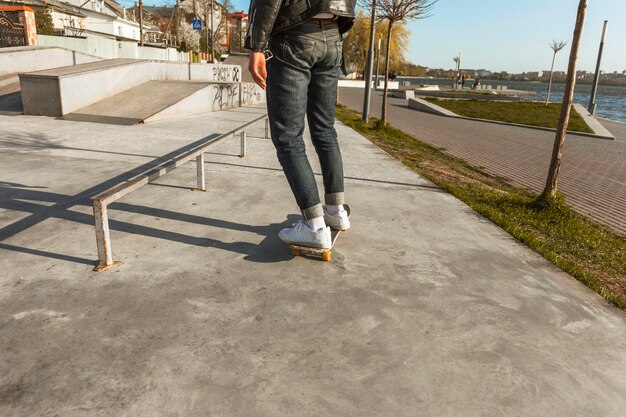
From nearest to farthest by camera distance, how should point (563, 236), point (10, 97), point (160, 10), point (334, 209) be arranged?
point (334, 209) < point (563, 236) < point (10, 97) < point (160, 10)

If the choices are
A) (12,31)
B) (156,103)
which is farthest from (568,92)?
(12,31)

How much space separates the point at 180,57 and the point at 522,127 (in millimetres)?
29493

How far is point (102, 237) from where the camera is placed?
239 centimetres

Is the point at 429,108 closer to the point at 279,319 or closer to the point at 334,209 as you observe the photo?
the point at 334,209

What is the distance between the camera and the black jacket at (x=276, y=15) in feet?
7.68

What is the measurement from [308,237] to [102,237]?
1.17 metres

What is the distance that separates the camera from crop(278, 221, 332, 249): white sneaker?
262cm

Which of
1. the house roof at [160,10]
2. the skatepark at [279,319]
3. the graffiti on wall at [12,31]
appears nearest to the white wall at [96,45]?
the graffiti on wall at [12,31]

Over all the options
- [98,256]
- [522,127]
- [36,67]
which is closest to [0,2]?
[36,67]

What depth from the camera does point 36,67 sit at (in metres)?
14.8

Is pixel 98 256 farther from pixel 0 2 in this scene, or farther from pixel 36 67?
pixel 0 2

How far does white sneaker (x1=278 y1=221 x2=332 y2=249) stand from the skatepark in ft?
0.44

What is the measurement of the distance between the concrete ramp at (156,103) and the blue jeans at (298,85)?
7.62m

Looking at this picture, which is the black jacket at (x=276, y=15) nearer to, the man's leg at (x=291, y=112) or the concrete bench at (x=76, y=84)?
the man's leg at (x=291, y=112)
